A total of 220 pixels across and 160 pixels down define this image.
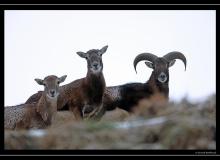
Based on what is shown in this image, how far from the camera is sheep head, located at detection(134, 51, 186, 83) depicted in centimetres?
2548

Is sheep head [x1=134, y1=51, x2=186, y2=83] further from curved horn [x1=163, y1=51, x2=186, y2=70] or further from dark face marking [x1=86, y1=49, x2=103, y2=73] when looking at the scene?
dark face marking [x1=86, y1=49, x2=103, y2=73]

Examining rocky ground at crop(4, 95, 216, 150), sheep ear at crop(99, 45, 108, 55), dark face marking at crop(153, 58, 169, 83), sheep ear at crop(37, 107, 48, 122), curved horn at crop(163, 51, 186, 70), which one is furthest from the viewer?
curved horn at crop(163, 51, 186, 70)

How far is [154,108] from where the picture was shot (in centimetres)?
1753

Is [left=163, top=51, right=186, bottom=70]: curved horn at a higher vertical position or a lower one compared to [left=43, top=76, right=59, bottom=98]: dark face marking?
higher

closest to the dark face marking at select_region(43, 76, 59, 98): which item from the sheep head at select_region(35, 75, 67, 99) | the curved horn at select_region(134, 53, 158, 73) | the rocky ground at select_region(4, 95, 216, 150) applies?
the sheep head at select_region(35, 75, 67, 99)

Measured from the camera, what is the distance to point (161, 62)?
25.9m

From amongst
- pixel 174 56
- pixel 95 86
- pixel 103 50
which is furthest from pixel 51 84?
pixel 174 56
